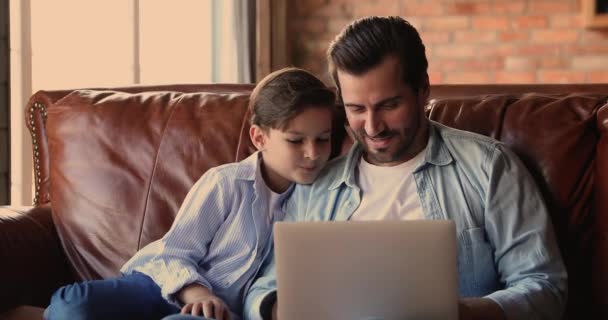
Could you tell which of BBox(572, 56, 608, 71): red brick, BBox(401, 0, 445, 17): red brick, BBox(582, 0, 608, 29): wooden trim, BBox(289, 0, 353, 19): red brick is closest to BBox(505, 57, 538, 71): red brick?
BBox(572, 56, 608, 71): red brick

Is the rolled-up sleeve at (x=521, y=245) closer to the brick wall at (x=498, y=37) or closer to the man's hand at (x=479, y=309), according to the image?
the man's hand at (x=479, y=309)

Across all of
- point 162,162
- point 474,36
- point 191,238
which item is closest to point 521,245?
point 191,238

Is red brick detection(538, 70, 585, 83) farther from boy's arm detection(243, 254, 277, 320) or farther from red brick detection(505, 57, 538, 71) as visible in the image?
boy's arm detection(243, 254, 277, 320)

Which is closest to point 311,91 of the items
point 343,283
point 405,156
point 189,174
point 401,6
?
point 405,156

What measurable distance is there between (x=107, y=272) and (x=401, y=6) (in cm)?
306

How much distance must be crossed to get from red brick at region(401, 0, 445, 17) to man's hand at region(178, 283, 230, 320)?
131 inches

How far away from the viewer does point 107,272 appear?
2.12 meters

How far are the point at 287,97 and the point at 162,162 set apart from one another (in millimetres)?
476

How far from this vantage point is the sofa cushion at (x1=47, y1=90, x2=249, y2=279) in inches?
82.2

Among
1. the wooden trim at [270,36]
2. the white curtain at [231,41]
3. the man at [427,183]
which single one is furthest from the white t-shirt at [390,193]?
the wooden trim at [270,36]

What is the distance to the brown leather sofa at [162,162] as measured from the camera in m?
1.77

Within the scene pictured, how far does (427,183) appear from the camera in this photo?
173cm

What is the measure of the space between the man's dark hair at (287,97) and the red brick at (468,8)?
3.01 metres

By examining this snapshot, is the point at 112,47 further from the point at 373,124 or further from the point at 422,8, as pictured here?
the point at 373,124
